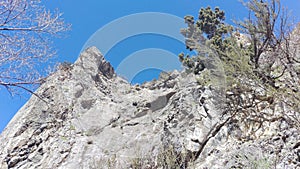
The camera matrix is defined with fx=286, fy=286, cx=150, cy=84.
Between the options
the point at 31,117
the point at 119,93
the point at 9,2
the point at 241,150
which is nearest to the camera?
the point at 9,2

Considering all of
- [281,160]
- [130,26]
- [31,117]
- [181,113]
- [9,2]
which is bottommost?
[281,160]

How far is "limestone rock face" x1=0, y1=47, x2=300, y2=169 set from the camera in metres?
6.48

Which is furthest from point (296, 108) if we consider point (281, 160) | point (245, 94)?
point (245, 94)

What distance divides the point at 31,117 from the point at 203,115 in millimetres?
8690

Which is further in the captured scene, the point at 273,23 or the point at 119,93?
the point at 119,93

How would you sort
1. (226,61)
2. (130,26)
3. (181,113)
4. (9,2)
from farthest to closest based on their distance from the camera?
(130,26) < (181,113) < (226,61) < (9,2)

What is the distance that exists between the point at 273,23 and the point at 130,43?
506 centimetres

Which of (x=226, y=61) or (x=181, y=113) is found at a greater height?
(x=226, y=61)

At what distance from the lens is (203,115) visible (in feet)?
26.5

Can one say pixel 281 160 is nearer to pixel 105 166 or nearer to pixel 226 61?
pixel 226 61

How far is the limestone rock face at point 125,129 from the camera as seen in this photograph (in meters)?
6.48

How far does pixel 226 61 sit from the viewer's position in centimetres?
783

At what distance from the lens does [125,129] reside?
1159 cm

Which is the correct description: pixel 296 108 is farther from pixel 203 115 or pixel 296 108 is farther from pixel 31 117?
pixel 31 117
